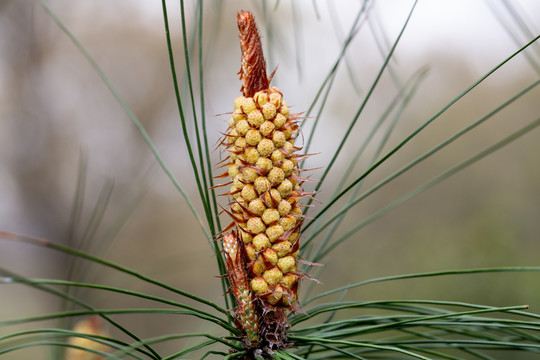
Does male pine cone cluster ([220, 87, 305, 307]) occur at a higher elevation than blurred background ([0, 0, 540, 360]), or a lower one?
lower

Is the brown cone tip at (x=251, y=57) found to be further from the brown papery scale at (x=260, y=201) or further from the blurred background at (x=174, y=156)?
the blurred background at (x=174, y=156)

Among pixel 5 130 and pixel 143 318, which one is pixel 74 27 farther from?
pixel 143 318

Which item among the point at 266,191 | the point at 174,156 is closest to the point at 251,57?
the point at 266,191

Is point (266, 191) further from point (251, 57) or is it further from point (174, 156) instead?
point (174, 156)

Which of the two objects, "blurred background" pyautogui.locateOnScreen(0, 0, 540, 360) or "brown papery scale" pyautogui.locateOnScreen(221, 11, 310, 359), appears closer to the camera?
"brown papery scale" pyautogui.locateOnScreen(221, 11, 310, 359)

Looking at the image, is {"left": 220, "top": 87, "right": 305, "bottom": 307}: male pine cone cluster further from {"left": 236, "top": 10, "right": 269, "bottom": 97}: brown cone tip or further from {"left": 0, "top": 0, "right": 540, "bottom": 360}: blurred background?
{"left": 0, "top": 0, "right": 540, "bottom": 360}: blurred background

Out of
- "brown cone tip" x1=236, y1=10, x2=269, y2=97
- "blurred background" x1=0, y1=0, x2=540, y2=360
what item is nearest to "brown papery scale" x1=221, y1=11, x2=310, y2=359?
"brown cone tip" x1=236, y1=10, x2=269, y2=97
